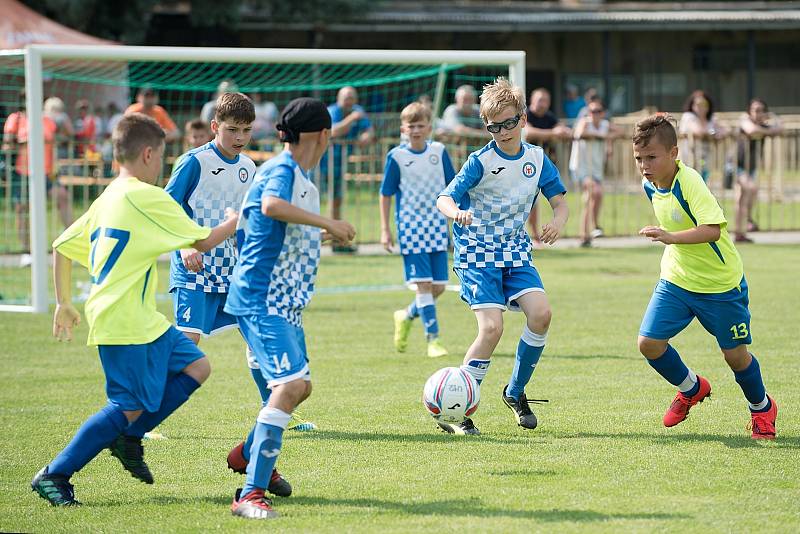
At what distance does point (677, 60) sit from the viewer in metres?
33.8

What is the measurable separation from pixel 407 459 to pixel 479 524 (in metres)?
1.12

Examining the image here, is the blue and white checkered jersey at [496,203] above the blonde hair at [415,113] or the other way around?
the other way around

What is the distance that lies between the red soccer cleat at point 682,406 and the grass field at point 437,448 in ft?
0.28

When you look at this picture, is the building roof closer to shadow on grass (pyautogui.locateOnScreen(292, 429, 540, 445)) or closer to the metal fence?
the metal fence

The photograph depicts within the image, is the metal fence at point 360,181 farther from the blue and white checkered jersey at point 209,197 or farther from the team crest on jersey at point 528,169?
the team crest on jersey at point 528,169

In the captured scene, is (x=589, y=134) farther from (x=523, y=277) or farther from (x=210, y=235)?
(x=210, y=235)

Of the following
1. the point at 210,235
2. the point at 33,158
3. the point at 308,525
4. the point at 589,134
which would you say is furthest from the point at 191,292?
the point at 589,134

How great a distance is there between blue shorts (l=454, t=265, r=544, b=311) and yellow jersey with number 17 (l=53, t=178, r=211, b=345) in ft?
5.99

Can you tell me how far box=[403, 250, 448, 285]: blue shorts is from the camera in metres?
9.14

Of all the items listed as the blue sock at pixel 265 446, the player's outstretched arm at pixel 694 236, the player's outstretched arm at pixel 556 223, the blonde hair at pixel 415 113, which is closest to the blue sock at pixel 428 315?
the blonde hair at pixel 415 113

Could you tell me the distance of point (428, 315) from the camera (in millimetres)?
8945

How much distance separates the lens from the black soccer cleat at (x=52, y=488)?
494 cm

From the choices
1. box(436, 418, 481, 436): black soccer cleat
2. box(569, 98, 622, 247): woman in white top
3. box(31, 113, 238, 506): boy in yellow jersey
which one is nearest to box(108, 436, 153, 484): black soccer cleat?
box(31, 113, 238, 506): boy in yellow jersey

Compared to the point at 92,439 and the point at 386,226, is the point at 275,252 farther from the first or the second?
the point at 386,226
